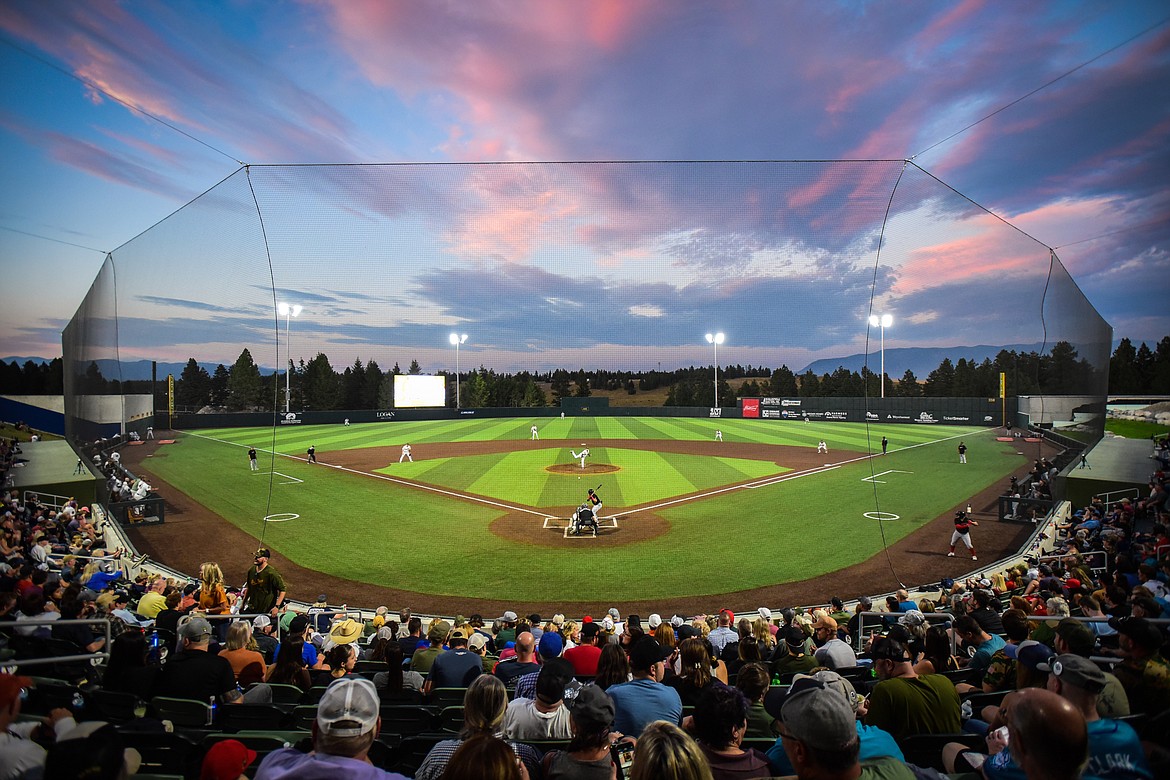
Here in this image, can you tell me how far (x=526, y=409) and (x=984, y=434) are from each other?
2761 centimetres

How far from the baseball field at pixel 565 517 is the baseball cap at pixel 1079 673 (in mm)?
8013

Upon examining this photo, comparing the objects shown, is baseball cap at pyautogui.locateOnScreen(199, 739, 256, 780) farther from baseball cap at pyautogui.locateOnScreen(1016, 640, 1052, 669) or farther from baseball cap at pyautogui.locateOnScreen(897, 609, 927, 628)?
baseball cap at pyautogui.locateOnScreen(897, 609, 927, 628)

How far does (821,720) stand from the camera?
6.76 feet

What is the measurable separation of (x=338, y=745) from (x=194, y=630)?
360 cm

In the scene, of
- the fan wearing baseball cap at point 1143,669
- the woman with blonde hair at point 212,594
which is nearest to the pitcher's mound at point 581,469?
the woman with blonde hair at point 212,594

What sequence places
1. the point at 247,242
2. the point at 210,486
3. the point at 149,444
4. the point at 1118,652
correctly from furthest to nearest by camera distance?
the point at 149,444, the point at 210,486, the point at 247,242, the point at 1118,652

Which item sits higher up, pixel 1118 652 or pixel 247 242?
pixel 247 242

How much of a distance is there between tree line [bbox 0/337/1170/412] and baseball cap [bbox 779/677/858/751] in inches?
373

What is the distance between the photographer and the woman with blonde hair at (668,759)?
1920 mm

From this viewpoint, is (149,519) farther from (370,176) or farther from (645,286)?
(645,286)

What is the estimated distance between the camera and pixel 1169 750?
266cm

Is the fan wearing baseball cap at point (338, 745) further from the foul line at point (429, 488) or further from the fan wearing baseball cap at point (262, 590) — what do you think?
the foul line at point (429, 488)

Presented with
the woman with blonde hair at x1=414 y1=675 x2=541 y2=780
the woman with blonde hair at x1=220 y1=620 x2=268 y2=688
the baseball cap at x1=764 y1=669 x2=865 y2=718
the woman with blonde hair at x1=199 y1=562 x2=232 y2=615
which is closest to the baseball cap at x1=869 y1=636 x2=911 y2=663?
the baseball cap at x1=764 y1=669 x2=865 y2=718

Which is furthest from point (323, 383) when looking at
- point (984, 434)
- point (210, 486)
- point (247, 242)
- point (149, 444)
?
point (984, 434)
